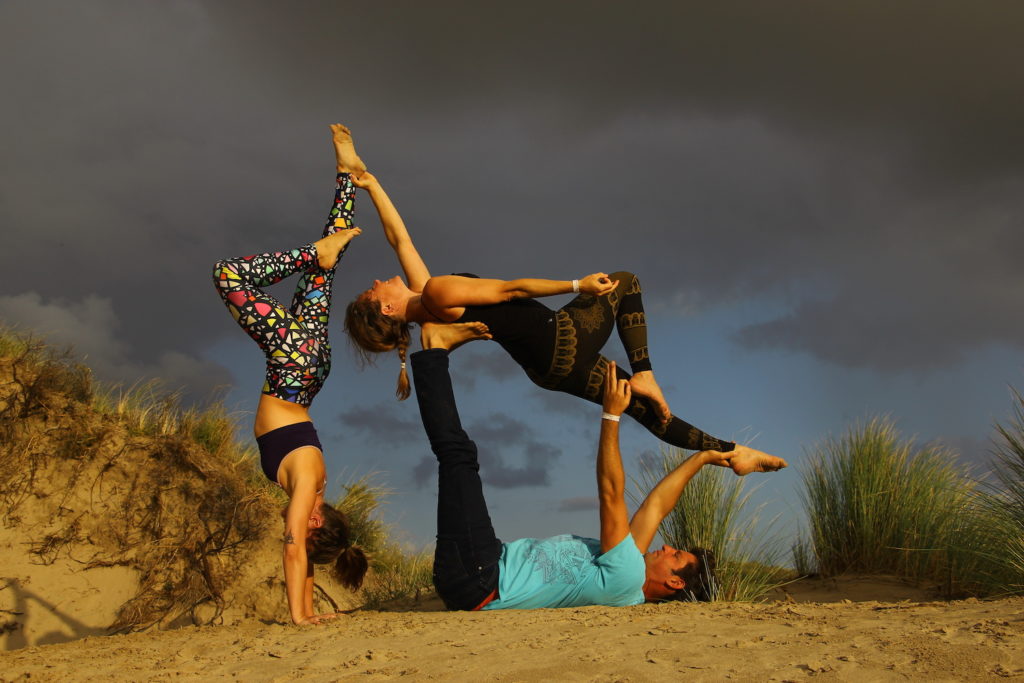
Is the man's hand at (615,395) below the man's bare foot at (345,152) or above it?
below

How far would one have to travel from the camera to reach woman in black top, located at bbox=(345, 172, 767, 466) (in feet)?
14.8

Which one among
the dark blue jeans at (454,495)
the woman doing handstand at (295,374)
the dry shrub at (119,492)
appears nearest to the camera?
the dark blue jeans at (454,495)

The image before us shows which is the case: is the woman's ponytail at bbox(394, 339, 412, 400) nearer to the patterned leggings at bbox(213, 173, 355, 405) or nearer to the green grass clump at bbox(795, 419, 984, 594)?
the patterned leggings at bbox(213, 173, 355, 405)

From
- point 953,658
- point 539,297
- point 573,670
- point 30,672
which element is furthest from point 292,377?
point 953,658

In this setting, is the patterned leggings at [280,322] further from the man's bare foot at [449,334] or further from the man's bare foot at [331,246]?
the man's bare foot at [449,334]

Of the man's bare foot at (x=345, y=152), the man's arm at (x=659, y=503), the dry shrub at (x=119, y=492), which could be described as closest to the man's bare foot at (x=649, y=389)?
the man's arm at (x=659, y=503)

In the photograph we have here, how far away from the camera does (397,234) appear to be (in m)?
5.64

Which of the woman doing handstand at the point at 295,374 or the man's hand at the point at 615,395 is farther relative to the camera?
the woman doing handstand at the point at 295,374

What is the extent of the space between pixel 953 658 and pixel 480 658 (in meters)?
1.79

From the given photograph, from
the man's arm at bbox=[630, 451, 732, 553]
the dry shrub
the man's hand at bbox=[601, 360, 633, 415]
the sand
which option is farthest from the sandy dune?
the dry shrub

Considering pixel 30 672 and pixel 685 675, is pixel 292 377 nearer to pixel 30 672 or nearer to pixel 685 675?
pixel 30 672

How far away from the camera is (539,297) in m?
4.59

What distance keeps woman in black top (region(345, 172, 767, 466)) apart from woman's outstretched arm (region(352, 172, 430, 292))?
0.35m

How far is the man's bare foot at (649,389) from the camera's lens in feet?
15.8
